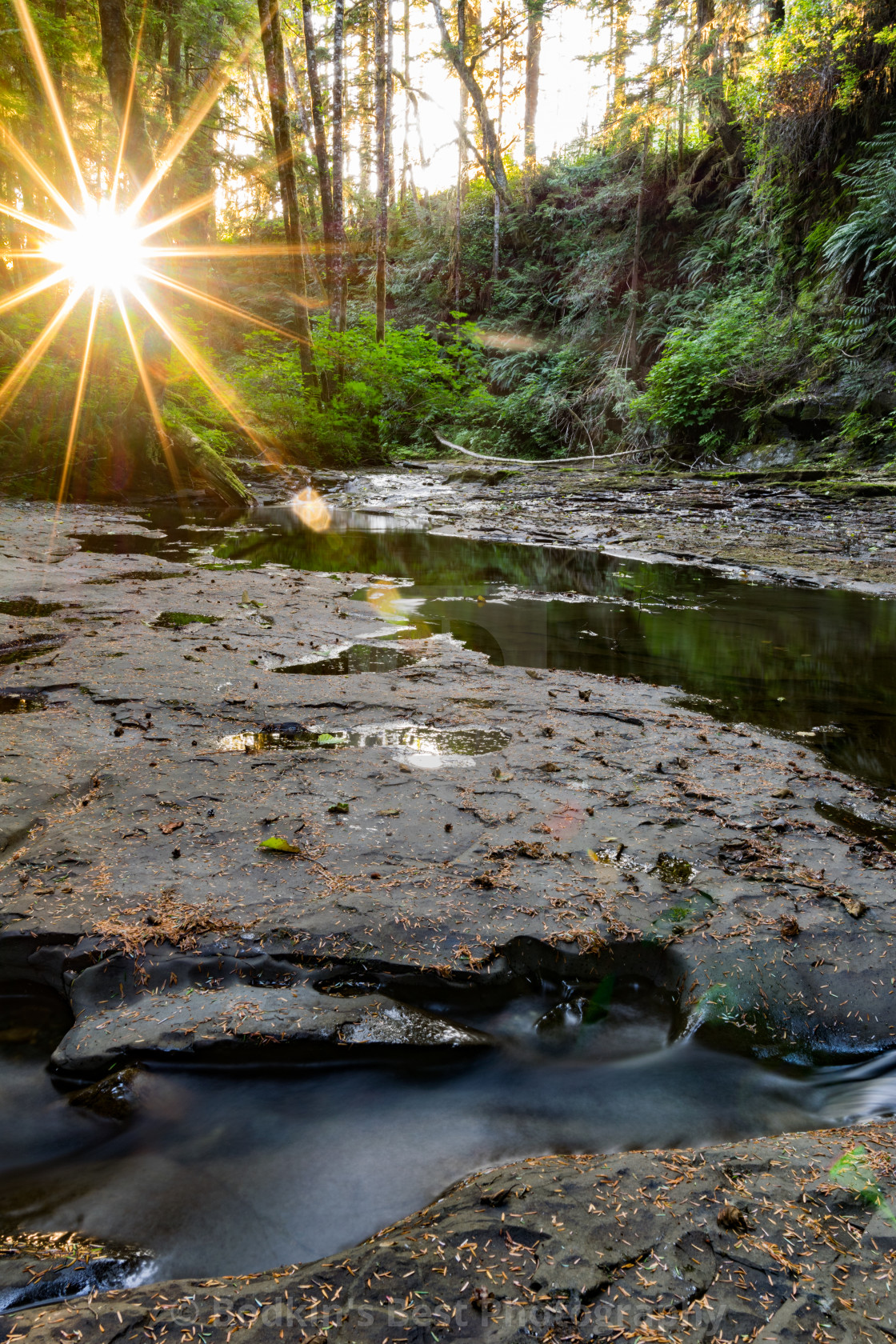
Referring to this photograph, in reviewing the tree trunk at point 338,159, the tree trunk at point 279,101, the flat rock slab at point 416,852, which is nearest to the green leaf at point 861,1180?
the flat rock slab at point 416,852

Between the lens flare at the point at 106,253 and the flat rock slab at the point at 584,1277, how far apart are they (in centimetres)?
1641

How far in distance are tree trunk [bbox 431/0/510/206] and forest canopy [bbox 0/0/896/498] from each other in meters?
0.19

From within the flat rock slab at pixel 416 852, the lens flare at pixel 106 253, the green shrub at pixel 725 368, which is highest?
the lens flare at pixel 106 253

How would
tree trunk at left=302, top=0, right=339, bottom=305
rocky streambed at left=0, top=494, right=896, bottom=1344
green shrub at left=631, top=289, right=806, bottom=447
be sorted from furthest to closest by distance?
tree trunk at left=302, top=0, right=339, bottom=305 → green shrub at left=631, top=289, right=806, bottom=447 → rocky streambed at left=0, top=494, right=896, bottom=1344

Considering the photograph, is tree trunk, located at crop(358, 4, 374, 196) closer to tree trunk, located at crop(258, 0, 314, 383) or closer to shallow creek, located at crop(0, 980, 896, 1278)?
tree trunk, located at crop(258, 0, 314, 383)

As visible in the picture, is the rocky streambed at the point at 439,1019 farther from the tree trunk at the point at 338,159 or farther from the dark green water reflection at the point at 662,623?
the tree trunk at the point at 338,159

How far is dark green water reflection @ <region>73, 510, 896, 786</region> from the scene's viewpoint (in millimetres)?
4305

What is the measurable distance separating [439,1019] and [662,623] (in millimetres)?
4982

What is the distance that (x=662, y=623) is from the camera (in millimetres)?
6328

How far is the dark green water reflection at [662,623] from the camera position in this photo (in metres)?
4.30

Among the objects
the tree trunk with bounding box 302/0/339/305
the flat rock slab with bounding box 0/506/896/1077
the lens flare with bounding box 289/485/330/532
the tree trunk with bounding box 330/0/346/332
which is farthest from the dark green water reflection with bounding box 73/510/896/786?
the tree trunk with bounding box 302/0/339/305

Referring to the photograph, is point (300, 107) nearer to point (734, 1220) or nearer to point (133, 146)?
point (133, 146)

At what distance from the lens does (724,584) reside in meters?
8.15

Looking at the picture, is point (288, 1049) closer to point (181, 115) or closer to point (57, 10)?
point (57, 10)
